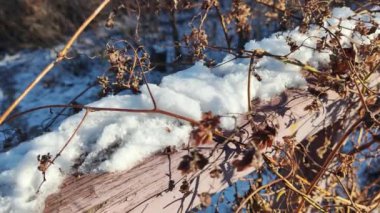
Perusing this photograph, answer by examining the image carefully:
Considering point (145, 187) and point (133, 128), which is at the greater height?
point (133, 128)

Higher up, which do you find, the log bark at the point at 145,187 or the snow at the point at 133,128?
the snow at the point at 133,128

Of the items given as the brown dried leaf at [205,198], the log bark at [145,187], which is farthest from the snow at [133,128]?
the brown dried leaf at [205,198]

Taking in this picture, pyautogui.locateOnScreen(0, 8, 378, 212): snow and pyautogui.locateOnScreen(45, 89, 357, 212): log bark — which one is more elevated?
pyautogui.locateOnScreen(0, 8, 378, 212): snow

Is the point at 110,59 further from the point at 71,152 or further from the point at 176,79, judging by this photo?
the point at 71,152

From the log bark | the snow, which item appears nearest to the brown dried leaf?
the log bark

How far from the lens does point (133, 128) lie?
3.67 ft

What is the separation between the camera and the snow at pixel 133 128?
983 millimetres

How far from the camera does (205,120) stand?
100cm

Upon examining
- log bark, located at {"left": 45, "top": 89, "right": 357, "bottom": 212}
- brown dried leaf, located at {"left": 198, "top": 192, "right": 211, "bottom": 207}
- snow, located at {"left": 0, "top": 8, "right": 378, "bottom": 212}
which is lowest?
brown dried leaf, located at {"left": 198, "top": 192, "right": 211, "bottom": 207}

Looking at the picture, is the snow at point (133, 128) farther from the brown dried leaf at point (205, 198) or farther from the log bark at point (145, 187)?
the brown dried leaf at point (205, 198)

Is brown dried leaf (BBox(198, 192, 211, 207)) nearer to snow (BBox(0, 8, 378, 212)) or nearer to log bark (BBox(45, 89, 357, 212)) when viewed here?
log bark (BBox(45, 89, 357, 212))

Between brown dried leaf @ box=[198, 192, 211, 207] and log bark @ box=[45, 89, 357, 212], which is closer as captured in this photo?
log bark @ box=[45, 89, 357, 212]

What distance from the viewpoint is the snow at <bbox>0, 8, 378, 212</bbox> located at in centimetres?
98

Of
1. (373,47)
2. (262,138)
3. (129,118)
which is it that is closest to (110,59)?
(129,118)
